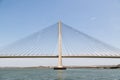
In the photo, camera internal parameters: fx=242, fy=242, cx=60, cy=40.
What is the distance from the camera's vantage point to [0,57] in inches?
2266

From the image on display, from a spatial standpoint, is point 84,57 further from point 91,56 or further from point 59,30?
point 59,30

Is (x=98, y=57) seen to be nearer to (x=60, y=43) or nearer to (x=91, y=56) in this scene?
(x=91, y=56)

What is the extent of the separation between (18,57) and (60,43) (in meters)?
10.3

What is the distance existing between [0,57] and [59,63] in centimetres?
1423

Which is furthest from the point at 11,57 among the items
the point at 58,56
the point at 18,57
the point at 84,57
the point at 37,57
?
the point at 84,57

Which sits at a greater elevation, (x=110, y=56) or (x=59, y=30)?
(x=59, y=30)

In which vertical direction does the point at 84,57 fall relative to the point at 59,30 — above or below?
below

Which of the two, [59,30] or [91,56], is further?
[59,30]

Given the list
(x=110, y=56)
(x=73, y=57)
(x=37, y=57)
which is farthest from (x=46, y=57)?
(x=110, y=56)

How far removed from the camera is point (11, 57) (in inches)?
2215

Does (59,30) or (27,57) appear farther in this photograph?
(59,30)

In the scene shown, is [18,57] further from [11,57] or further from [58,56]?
[58,56]

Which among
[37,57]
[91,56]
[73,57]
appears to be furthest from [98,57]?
[37,57]

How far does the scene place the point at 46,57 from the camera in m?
57.7
